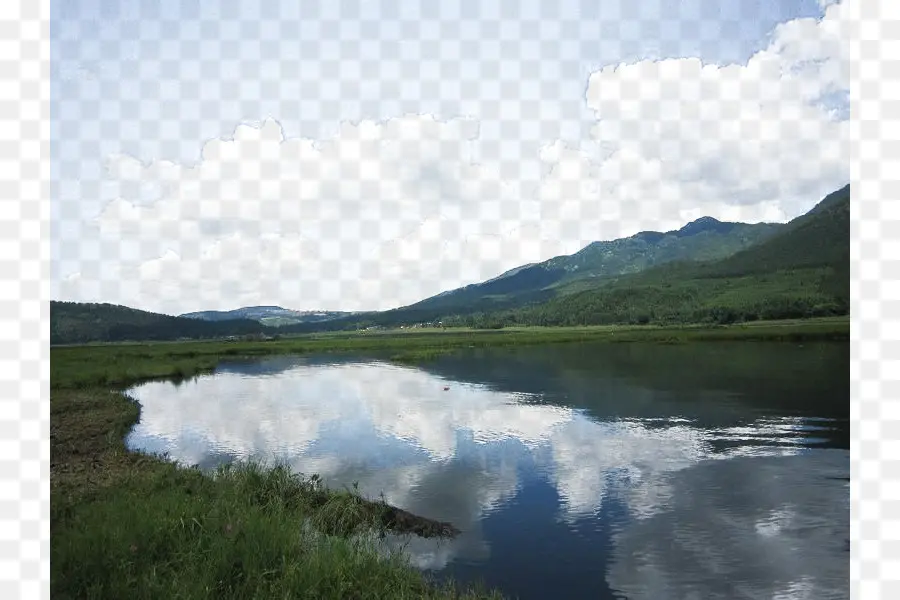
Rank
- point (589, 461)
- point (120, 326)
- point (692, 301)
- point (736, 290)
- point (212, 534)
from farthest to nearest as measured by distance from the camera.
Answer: point (692, 301), point (736, 290), point (120, 326), point (589, 461), point (212, 534)

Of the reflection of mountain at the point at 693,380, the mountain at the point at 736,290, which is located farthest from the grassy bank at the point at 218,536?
the mountain at the point at 736,290

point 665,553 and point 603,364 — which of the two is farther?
point 603,364

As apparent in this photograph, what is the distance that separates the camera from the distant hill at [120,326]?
1350cm

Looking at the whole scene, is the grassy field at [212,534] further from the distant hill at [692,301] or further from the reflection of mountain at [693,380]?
the reflection of mountain at [693,380]

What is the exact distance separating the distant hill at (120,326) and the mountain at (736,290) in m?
36.9

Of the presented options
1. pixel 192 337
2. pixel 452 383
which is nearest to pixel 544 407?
pixel 452 383

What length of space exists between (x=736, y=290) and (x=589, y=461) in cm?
10589

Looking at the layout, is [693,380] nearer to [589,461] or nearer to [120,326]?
[589,461]

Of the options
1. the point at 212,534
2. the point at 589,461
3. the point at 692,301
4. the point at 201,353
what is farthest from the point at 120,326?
the point at 692,301

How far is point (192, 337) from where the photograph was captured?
77562 mm

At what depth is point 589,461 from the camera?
47.5 feet
